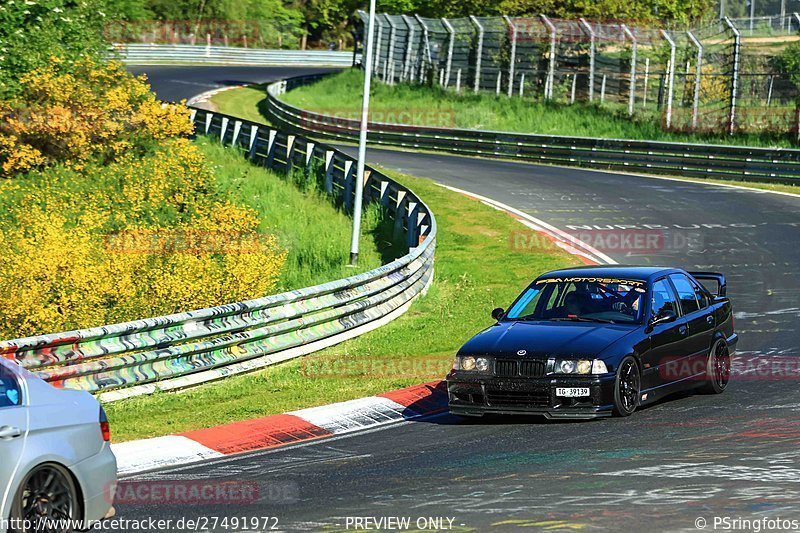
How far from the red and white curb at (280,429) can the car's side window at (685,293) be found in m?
2.88

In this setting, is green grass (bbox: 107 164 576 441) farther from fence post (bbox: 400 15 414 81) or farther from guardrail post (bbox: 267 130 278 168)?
fence post (bbox: 400 15 414 81)

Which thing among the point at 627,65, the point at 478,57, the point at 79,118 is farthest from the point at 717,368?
the point at 478,57

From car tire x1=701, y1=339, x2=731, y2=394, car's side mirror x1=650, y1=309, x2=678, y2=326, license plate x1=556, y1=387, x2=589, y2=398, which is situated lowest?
car tire x1=701, y1=339, x2=731, y2=394

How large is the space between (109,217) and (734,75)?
2138cm

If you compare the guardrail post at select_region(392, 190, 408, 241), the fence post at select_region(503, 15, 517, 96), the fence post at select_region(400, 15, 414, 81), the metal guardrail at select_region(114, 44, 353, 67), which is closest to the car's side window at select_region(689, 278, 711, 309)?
the guardrail post at select_region(392, 190, 408, 241)

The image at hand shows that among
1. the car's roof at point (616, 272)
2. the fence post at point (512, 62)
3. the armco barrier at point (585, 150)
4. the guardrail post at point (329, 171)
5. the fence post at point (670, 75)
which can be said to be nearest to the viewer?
the car's roof at point (616, 272)

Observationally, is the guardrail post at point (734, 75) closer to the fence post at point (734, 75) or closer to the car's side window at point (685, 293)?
the fence post at point (734, 75)

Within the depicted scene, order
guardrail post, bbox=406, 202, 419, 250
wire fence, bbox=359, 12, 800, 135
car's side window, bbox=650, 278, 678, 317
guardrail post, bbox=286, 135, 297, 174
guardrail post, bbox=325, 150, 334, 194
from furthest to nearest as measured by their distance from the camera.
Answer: wire fence, bbox=359, 12, 800, 135, guardrail post, bbox=286, 135, 297, 174, guardrail post, bbox=325, 150, 334, 194, guardrail post, bbox=406, 202, 419, 250, car's side window, bbox=650, 278, 678, 317

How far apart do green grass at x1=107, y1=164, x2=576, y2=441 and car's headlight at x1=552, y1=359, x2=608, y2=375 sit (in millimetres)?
3027

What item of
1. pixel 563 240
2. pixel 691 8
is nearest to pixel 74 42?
pixel 563 240

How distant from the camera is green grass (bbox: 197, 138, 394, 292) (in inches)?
981

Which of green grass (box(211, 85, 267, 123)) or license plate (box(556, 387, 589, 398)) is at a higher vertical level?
license plate (box(556, 387, 589, 398))

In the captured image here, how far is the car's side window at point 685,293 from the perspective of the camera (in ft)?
43.3

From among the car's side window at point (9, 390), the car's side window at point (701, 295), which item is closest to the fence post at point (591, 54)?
the car's side window at point (701, 295)
